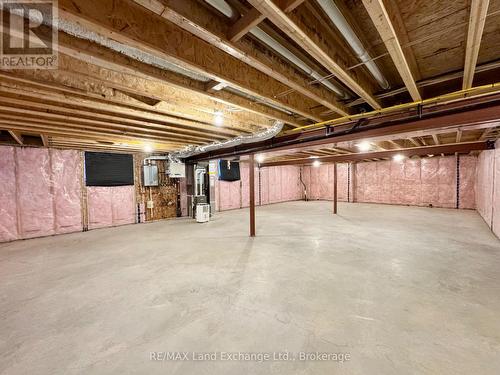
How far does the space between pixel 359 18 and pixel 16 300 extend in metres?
3.79

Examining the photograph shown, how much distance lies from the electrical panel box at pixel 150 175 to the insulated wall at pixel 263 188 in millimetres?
2361

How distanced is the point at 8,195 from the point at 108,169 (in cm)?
187

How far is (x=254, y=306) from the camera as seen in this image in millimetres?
1917

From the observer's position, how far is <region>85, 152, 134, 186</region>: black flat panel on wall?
17.4ft

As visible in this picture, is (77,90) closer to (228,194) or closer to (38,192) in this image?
(38,192)

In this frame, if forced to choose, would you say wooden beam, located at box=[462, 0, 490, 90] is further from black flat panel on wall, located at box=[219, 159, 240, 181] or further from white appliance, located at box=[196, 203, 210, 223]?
black flat panel on wall, located at box=[219, 159, 240, 181]

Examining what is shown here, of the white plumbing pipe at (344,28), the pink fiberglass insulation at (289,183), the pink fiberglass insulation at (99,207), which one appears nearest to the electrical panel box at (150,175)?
the pink fiberglass insulation at (99,207)

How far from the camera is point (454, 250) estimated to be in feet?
10.8

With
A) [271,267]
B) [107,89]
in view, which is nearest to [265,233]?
[271,267]

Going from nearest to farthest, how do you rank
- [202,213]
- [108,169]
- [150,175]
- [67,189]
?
1. [67,189]
2. [108,169]
3. [202,213]
4. [150,175]

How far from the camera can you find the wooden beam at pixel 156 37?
1111mm

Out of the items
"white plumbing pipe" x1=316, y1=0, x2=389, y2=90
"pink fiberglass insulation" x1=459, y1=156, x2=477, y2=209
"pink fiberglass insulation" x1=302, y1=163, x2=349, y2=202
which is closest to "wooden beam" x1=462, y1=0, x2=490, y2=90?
"white plumbing pipe" x1=316, y1=0, x2=389, y2=90

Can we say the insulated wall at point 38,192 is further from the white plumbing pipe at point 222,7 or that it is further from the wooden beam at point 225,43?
the white plumbing pipe at point 222,7

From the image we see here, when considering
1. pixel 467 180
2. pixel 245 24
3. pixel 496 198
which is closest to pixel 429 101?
pixel 245 24
